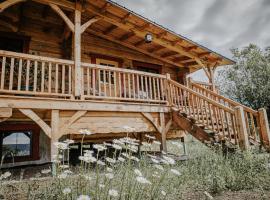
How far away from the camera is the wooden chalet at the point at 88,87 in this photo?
5621 mm

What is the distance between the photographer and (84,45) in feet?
29.6

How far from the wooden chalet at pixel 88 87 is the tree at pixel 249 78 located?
20.2 m

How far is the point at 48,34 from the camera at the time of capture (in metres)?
8.30

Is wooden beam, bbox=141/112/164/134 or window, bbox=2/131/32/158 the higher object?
wooden beam, bbox=141/112/164/134

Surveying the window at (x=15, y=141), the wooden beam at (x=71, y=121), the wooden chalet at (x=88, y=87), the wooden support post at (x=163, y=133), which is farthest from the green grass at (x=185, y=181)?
the window at (x=15, y=141)

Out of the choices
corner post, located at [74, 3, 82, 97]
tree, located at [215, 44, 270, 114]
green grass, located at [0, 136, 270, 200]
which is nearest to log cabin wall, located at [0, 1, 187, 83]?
corner post, located at [74, 3, 82, 97]

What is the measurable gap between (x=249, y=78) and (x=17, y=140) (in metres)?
30.3

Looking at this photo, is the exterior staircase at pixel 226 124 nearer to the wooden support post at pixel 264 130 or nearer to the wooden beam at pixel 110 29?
the wooden support post at pixel 264 130

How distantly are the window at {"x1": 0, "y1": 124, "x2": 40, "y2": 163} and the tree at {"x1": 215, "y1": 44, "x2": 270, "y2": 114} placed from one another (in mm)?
27160

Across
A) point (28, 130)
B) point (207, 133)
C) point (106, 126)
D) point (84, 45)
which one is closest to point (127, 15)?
point (84, 45)

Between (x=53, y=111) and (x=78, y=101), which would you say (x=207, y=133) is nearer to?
(x=78, y=101)

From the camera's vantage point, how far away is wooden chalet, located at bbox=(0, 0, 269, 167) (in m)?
5.62

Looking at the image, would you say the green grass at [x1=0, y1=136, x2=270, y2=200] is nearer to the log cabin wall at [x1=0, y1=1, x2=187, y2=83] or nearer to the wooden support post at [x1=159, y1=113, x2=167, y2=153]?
the wooden support post at [x1=159, y1=113, x2=167, y2=153]

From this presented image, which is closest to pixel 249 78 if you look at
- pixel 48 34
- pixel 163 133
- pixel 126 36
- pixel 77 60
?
pixel 126 36
